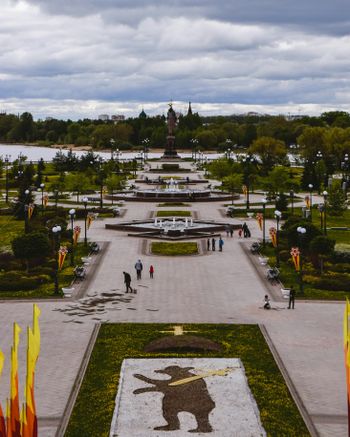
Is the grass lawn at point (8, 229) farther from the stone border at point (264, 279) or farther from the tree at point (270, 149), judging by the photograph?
the tree at point (270, 149)

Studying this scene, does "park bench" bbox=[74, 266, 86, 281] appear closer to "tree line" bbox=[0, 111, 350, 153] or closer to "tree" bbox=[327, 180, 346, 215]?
"tree" bbox=[327, 180, 346, 215]

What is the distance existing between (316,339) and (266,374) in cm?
388

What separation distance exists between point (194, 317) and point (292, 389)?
7.18 meters

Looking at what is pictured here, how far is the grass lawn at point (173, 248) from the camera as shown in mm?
36934

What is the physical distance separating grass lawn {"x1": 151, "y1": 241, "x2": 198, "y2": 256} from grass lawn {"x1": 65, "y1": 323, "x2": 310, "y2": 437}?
14.1 meters

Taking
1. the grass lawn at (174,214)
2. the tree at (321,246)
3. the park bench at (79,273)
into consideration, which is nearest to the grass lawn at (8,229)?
the park bench at (79,273)

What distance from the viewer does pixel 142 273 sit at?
31844mm

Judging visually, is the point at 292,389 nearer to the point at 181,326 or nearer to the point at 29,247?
the point at 181,326

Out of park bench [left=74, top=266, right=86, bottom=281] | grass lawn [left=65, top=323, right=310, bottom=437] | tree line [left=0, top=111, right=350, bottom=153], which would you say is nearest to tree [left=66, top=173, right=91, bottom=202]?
park bench [left=74, top=266, right=86, bottom=281]

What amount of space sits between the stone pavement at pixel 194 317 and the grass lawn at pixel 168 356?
0.43 meters

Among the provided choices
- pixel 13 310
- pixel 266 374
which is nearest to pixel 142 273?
pixel 13 310

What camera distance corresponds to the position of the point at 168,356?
1958 centimetres

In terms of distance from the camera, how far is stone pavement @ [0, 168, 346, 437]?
16891 mm

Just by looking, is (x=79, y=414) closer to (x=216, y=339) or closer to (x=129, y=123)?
(x=216, y=339)
